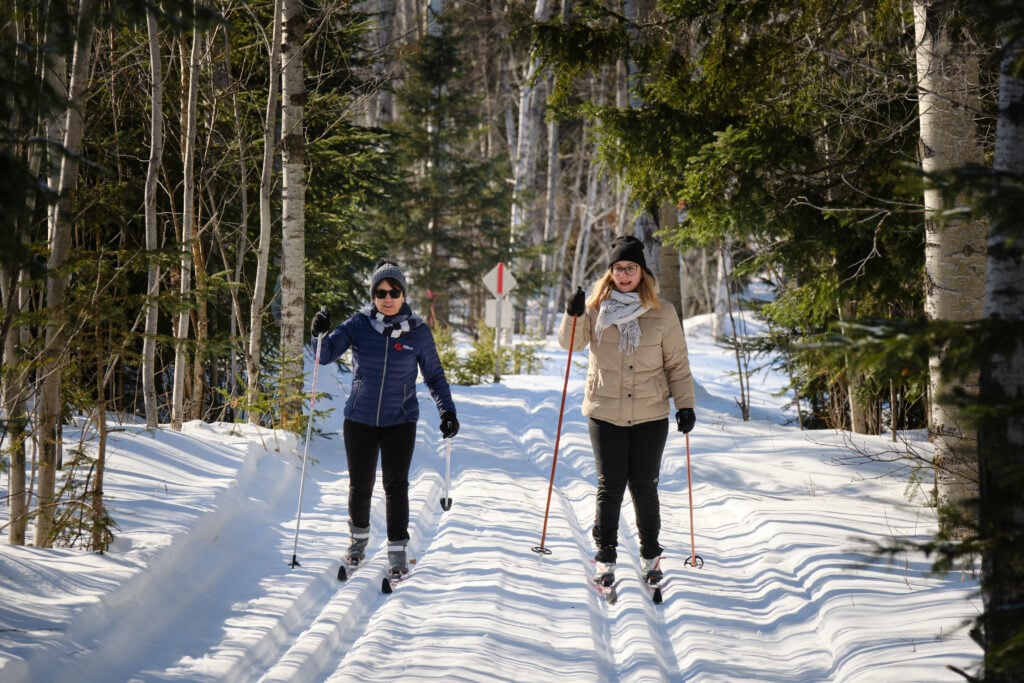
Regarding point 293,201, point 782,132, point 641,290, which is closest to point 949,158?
point 782,132

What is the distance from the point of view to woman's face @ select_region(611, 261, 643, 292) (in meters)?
5.37

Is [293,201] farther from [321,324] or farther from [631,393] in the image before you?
[631,393]

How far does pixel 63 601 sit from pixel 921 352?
4325 mm

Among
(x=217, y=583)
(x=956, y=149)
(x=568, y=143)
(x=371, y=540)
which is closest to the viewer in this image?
→ (x=217, y=583)

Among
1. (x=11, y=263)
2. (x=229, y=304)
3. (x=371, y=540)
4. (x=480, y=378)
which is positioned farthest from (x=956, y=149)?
(x=480, y=378)

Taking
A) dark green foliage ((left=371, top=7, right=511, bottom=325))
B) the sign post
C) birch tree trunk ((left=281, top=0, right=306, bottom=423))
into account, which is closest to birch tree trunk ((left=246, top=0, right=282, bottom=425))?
birch tree trunk ((left=281, top=0, right=306, bottom=423))

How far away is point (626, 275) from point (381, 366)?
5.96 feet

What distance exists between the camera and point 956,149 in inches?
225

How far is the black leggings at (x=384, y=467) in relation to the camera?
5.57 meters

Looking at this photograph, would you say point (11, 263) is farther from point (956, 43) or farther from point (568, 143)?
point (568, 143)

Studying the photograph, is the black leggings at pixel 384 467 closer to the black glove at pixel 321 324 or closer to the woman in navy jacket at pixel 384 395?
the woman in navy jacket at pixel 384 395

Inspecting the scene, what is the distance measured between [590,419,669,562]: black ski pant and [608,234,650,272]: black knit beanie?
3.63 ft

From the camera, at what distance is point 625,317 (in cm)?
530

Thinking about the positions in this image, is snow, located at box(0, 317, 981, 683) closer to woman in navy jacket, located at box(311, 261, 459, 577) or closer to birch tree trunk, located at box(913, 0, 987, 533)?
woman in navy jacket, located at box(311, 261, 459, 577)
